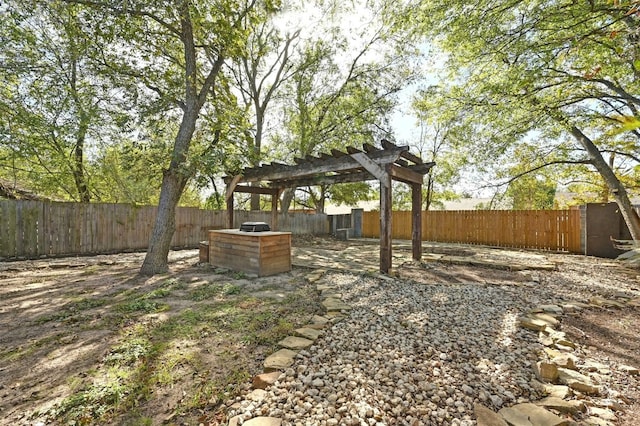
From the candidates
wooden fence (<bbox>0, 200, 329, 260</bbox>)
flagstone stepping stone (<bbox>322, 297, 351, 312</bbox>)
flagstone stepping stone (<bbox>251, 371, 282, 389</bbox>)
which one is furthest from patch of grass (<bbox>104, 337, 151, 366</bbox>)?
wooden fence (<bbox>0, 200, 329, 260</bbox>)

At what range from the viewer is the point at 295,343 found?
247cm

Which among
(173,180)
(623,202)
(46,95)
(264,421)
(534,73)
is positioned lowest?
(264,421)

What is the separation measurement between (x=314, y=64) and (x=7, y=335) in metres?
12.4

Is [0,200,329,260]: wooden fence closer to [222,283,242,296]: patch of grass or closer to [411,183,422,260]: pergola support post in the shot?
[222,283,242,296]: patch of grass

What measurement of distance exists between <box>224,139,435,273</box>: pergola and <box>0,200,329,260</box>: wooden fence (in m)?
2.97

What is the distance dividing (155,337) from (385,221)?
3.91 meters

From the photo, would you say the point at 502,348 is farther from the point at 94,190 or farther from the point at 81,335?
the point at 94,190

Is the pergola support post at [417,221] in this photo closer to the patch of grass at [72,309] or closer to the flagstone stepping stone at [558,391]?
the flagstone stepping stone at [558,391]

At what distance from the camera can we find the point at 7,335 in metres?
2.68

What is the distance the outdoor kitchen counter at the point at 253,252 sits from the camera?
5164 mm

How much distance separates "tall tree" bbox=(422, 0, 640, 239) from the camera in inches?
161

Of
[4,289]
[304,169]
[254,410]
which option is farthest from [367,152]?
[4,289]

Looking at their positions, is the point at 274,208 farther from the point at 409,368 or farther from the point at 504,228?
the point at 504,228

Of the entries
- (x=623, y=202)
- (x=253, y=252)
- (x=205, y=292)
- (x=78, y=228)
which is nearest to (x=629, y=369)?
(x=205, y=292)
